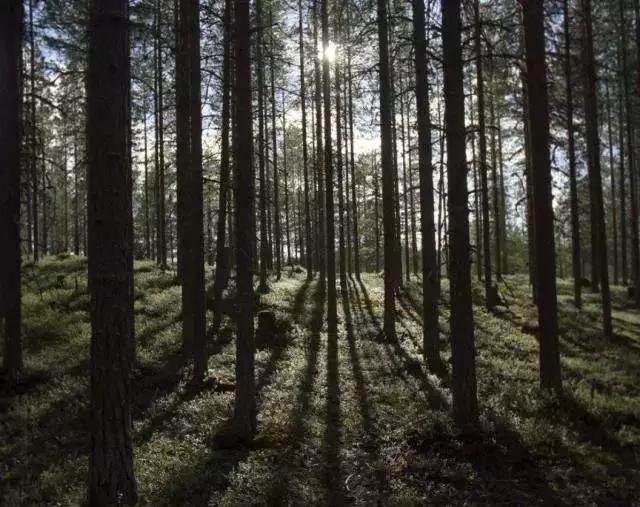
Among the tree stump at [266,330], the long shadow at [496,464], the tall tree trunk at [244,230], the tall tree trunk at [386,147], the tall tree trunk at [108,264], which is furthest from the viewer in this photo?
the tree stump at [266,330]

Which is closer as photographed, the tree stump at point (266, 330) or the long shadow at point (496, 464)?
the long shadow at point (496, 464)

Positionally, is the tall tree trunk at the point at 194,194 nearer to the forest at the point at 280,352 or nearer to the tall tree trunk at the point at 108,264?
the forest at the point at 280,352

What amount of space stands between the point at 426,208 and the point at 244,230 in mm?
6923

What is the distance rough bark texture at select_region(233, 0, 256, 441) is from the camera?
827 centimetres

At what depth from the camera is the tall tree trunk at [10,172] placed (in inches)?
428

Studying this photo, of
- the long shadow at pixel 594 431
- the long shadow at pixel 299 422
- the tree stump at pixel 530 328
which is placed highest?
the tree stump at pixel 530 328

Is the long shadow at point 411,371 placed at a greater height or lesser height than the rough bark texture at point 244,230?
lesser

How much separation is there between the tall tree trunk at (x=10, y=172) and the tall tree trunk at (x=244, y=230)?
530cm

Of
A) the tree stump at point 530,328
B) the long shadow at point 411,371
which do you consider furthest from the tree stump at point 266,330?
A: the tree stump at point 530,328

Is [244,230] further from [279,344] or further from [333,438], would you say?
[279,344]

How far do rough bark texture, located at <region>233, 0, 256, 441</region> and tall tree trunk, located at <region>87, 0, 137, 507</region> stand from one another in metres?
3.27

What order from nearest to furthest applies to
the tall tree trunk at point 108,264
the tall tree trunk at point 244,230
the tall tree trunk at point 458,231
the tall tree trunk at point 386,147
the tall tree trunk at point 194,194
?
the tall tree trunk at point 108,264, the tall tree trunk at point 244,230, the tall tree trunk at point 458,231, the tall tree trunk at point 194,194, the tall tree trunk at point 386,147

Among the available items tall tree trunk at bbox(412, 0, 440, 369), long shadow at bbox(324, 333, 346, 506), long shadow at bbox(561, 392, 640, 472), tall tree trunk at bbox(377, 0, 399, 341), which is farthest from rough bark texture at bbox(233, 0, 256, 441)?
tall tree trunk at bbox(377, 0, 399, 341)

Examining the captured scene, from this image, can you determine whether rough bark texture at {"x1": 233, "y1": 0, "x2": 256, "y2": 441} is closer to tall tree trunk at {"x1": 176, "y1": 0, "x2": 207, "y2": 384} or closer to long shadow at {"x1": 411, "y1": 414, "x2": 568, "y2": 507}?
long shadow at {"x1": 411, "y1": 414, "x2": 568, "y2": 507}
